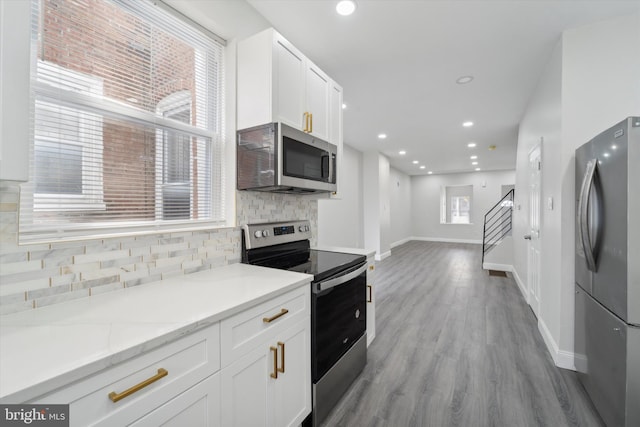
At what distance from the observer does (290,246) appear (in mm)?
2244

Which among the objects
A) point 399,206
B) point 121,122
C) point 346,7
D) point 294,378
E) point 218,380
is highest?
point 346,7

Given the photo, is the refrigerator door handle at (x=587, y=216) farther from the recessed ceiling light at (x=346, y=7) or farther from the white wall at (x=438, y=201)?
the white wall at (x=438, y=201)

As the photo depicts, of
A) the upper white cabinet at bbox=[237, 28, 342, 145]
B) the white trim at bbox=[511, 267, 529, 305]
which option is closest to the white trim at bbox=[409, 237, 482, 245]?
the white trim at bbox=[511, 267, 529, 305]

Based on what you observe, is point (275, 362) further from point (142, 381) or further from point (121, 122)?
point (121, 122)

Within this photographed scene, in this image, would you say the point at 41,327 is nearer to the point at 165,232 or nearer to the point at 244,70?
the point at 165,232

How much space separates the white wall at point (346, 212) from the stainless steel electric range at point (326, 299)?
2.50m

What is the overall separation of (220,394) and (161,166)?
121cm

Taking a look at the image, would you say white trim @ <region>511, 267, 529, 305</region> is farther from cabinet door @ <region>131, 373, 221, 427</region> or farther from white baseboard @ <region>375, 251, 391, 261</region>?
cabinet door @ <region>131, 373, 221, 427</region>

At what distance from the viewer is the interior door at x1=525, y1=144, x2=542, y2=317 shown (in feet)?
9.94

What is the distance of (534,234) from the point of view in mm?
3266

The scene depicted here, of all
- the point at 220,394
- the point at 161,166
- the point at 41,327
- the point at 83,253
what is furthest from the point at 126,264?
the point at 220,394

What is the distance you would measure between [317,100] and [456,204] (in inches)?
386

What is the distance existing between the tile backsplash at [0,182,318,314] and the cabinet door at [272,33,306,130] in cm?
65

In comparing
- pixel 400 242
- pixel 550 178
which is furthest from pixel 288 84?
pixel 400 242
